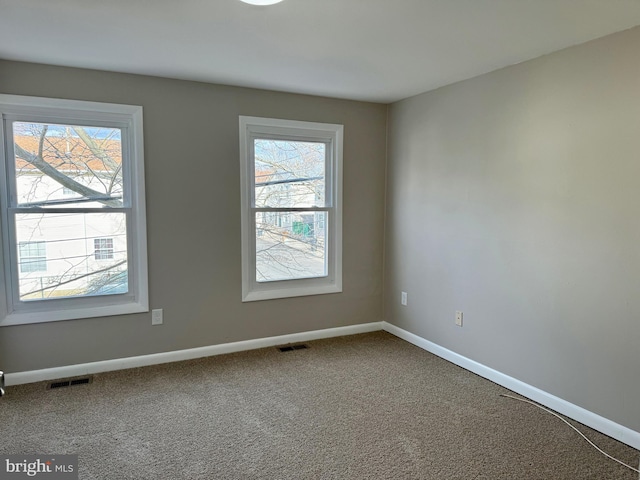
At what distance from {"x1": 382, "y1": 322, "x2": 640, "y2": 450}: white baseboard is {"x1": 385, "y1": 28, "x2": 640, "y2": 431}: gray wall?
0.14 feet

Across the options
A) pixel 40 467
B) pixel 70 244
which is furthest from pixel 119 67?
pixel 40 467

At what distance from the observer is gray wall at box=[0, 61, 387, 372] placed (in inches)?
121

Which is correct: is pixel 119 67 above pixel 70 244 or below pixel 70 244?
above

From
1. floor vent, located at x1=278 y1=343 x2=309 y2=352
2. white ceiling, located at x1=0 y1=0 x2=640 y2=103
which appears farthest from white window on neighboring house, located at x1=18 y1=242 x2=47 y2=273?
floor vent, located at x1=278 y1=343 x2=309 y2=352

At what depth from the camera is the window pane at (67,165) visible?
3.00 m

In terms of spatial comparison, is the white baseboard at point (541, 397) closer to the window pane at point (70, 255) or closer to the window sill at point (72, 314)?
the window sill at point (72, 314)

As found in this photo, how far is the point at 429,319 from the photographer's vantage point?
149 inches

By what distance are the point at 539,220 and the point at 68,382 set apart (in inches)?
138

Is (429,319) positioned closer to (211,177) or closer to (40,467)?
(211,177)

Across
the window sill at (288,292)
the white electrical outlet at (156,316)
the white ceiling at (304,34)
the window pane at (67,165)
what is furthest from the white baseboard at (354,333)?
the white ceiling at (304,34)

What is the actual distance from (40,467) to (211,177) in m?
2.23

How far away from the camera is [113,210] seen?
324cm

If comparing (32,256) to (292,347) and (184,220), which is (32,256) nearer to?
(184,220)

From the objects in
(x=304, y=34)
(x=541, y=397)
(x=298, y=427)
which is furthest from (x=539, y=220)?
(x=298, y=427)
